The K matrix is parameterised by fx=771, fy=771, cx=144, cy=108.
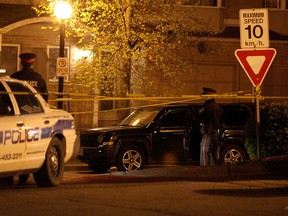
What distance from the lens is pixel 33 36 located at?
2575 centimetres

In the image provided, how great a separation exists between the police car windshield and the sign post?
3634 mm

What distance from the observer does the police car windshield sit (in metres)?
16.7

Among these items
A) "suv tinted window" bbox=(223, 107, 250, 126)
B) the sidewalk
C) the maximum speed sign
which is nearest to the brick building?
"suv tinted window" bbox=(223, 107, 250, 126)

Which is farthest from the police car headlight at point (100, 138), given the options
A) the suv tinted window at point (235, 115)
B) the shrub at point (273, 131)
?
the shrub at point (273, 131)

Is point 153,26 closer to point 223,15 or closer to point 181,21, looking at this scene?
point 181,21

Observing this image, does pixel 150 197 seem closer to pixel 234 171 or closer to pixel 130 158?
pixel 234 171

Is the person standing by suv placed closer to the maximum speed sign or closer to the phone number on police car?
the maximum speed sign

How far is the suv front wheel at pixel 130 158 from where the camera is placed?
1605 cm

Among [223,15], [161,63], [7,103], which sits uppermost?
[223,15]

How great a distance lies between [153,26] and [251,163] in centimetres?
860

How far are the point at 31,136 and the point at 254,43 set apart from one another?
4656mm

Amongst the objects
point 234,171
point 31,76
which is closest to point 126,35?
point 31,76

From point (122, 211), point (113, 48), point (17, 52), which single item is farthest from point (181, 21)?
point (122, 211)

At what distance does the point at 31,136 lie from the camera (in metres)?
10.9
